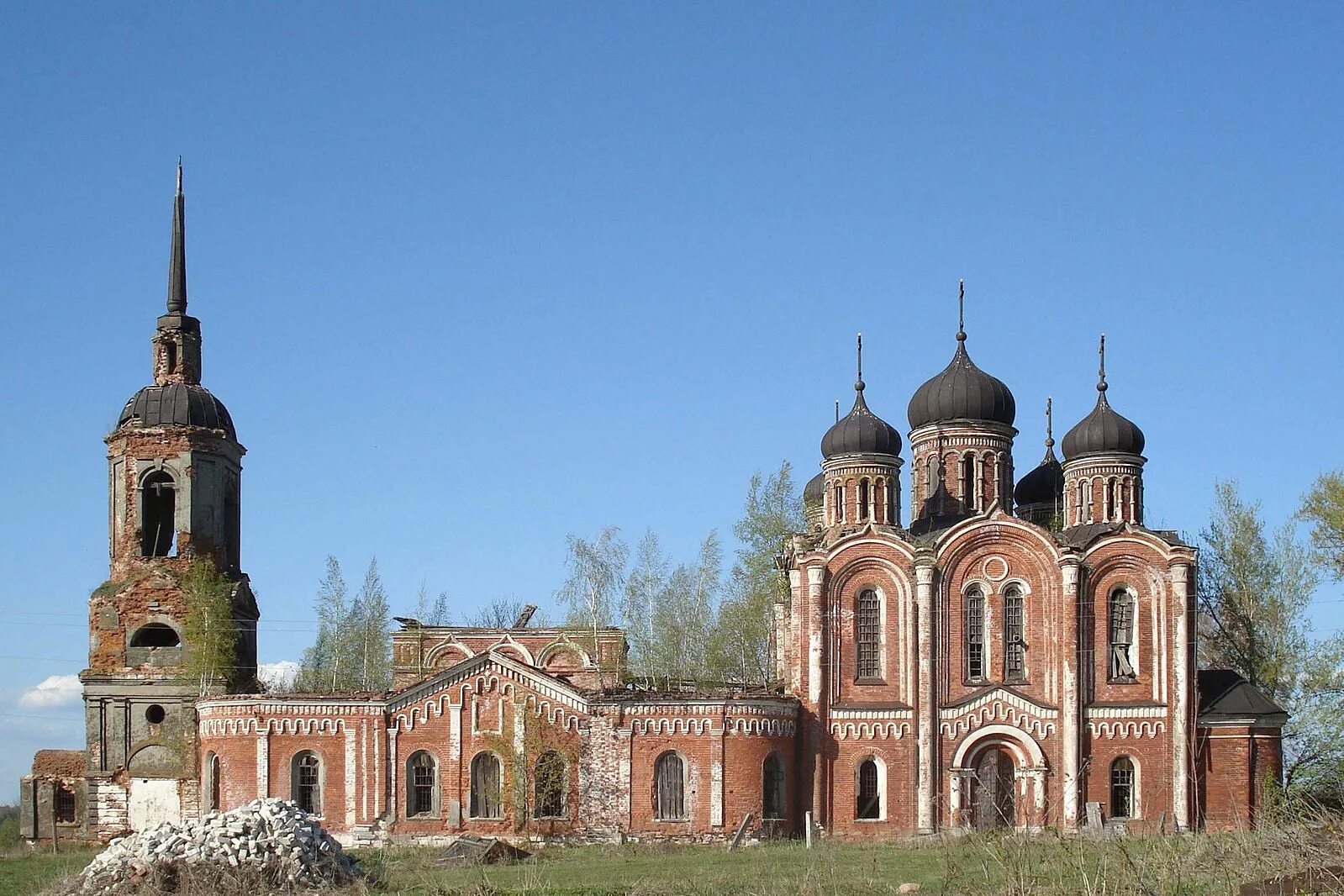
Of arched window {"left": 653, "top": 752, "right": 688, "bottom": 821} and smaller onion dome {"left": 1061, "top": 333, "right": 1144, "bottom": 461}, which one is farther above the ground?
smaller onion dome {"left": 1061, "top": 333, "right": 1144, "bottom": 461}

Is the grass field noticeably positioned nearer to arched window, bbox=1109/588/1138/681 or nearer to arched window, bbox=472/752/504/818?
arched window, bbox=472/752/504/818

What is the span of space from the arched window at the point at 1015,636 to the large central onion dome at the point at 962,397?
17.3ft

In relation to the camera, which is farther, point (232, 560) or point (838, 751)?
point (232, 560)

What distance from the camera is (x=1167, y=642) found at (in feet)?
130

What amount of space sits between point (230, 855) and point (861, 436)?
22614 mm

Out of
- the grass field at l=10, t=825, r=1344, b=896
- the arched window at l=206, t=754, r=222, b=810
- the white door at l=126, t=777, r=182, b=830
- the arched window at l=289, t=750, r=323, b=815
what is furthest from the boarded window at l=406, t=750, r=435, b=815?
the white door at l=126, t=777, r=182, b=830

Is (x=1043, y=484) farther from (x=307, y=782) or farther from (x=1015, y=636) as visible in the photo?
(x=307, y=782)

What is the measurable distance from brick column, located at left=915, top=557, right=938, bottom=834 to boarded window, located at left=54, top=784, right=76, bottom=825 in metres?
19.7

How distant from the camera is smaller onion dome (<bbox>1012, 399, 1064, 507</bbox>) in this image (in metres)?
46.0

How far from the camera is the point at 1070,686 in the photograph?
39125 millimetres

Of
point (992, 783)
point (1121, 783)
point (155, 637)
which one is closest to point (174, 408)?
point (155, 637)

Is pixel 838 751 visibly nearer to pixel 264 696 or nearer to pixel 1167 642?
pixel 1167 642

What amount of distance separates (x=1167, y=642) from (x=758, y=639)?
12.0 meters

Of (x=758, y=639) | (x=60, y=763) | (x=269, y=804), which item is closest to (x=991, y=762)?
(x=758, y=639)
